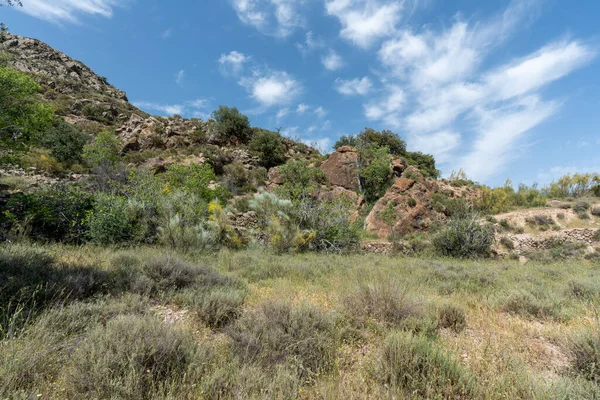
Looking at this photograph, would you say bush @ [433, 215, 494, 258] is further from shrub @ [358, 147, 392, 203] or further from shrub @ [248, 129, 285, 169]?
shrub @ [248, 129, 285, 169]

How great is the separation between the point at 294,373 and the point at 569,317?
466cm

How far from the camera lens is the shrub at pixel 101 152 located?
18188mm

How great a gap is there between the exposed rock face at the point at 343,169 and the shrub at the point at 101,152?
705 inches

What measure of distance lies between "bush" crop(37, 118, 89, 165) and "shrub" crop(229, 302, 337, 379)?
76.1ft

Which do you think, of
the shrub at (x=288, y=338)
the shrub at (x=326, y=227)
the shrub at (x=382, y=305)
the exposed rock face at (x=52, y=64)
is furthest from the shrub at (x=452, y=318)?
the exposed rock face at (x=52, y=64)

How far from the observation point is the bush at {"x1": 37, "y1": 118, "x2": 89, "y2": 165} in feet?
61.0

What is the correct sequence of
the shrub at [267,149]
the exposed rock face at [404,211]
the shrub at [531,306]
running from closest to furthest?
the shrub at [531,306] < the exposed rock face at [404,211] < the shrub at [267,149]

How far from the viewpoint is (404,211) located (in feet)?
59.9

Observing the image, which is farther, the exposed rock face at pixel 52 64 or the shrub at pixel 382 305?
the exposed rock face at pixel 52 64

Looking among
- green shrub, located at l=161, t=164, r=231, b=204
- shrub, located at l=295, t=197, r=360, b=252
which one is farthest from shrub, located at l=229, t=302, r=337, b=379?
green shrub, located at l=161, t=164, r=231, b=204

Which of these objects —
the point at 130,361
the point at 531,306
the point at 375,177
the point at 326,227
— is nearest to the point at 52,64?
the point at 375,177

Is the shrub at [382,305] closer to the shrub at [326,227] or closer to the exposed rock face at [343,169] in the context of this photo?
the shrub at [326,227]

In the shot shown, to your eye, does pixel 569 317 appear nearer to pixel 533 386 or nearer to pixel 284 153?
pixel 533 386

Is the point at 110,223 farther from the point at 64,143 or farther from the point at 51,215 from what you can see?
the point at 64,143
